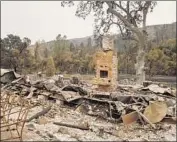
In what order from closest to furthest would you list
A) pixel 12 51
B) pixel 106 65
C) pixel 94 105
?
pixel 94 105 → pixel 106 65 → pixel 12 51

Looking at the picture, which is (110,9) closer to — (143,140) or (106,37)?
(106,37)

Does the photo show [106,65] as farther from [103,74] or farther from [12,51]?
[12,51]

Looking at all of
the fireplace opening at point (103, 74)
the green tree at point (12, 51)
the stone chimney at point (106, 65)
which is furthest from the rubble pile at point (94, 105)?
the green tree at point (12, 51)

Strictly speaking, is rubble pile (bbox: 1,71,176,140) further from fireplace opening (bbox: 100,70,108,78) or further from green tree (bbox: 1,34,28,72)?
green tree (bbox: 1,34,28,72)

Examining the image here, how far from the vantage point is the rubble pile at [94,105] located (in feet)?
28.8

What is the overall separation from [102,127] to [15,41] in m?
31.5

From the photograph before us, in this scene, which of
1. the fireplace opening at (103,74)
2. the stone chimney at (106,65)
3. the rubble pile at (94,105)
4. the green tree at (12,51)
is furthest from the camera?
the green tree at (12,51)

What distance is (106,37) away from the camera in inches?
492

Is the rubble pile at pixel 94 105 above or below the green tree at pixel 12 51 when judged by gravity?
below

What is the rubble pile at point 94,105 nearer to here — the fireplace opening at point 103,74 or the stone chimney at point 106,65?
the stone chimney at point 106,65

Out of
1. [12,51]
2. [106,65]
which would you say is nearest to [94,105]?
[106,65]

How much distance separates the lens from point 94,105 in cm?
1028

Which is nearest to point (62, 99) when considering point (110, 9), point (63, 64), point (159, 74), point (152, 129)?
point (152, 129)

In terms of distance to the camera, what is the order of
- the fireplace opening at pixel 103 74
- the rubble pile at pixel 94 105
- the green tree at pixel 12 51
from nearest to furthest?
the rubble pile at pixel 94 105 < the fireplace opening at pixel 103 74 < the green tree at pixel 12 51
